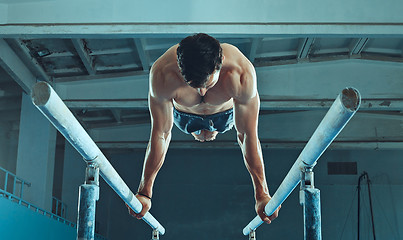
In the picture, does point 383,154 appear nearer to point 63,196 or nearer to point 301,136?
point 301,136

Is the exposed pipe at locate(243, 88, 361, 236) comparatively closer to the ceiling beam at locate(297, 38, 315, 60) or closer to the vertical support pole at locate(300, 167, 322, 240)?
the vertical support pole at locate(300, 167, 322, 240)

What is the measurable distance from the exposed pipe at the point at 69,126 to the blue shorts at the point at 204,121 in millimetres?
1239

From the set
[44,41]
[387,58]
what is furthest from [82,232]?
[387,58]

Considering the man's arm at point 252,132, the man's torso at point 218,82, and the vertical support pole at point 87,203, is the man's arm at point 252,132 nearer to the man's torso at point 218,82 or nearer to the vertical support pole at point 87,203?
the man's torso at point 218,82

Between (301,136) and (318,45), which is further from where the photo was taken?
(301,136)

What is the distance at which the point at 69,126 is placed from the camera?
226cm

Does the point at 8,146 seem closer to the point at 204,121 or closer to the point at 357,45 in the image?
the point at 357,45

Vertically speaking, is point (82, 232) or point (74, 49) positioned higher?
point (74, 49)

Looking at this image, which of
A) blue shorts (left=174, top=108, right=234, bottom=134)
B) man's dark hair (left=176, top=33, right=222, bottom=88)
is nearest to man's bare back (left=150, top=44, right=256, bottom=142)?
blue shorts (left=174, top=108, right=234, bottom=134)

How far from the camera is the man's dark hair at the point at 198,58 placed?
3178mm

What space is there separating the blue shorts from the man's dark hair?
119cm

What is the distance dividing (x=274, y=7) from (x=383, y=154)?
31.9ft

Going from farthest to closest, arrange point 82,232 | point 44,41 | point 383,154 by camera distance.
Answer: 1. point 383,154
2. point 44,41
3. point 82,232

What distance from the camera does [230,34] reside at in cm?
697
